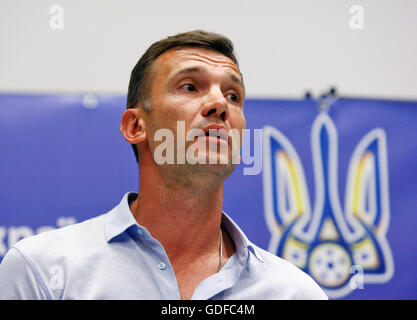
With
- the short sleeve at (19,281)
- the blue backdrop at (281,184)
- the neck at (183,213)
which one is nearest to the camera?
the short sleeve at (19,281)

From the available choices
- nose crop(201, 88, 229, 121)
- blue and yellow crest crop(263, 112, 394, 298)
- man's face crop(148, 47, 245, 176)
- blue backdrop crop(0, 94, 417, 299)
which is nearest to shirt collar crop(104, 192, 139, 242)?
man's face crop(148, 47, 245, 176)

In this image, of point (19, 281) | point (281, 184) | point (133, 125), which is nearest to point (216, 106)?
point (133, 125)

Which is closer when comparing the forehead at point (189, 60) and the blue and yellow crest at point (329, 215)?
the forehead at point (189, 60)

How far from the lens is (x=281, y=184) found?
4.91 feet

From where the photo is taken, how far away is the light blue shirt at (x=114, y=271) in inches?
35.5

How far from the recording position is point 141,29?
54.1 inches

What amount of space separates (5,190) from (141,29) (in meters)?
0.56

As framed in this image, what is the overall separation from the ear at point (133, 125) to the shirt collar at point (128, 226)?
119 mm

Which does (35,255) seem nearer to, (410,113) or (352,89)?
(352,89)

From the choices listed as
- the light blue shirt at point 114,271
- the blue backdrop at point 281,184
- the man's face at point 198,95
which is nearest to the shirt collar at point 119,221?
the light blue shirt at point 114,271

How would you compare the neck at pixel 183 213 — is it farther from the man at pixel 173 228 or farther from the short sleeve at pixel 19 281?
the short sleeve at pixel 19 281

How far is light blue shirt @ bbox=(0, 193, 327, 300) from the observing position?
35.5 inches

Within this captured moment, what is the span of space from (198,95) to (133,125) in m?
0.16

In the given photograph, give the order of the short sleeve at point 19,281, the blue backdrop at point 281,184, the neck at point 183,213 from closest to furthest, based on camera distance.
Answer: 1. the short sleeve at point 19,281
2. the neck at point 183,213
3. the blue backdrop at point 281,184
